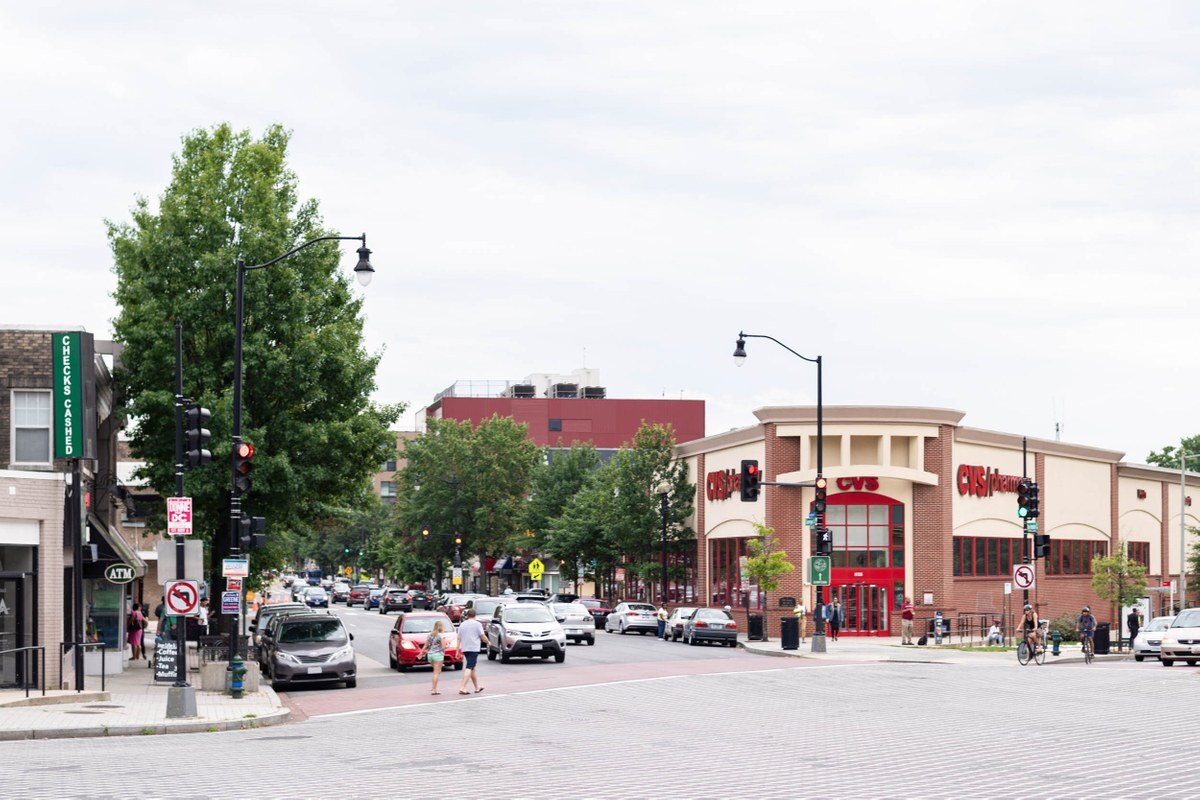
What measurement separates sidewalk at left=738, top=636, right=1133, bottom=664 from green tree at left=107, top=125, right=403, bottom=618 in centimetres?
1440

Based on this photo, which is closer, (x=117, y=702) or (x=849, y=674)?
A: (x=117, y=702)

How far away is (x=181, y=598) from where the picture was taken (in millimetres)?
24438

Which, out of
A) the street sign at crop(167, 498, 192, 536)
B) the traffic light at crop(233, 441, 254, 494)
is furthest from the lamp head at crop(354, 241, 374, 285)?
the street sign at crop(167, 498, 192, 536)

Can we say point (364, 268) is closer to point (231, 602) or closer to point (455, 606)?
point (231, 602)

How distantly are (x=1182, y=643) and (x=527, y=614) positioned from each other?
17292mm

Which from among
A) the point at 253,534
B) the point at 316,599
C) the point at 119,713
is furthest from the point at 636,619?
the point at 119,713

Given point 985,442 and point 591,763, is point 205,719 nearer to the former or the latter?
point 591,763

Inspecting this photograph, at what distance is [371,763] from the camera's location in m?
17.2

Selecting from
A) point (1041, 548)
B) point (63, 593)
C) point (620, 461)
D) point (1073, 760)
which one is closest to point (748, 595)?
point (620, 461)

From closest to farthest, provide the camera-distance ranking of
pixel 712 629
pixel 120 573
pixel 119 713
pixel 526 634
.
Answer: pixel 119 713, pixel 120 573, pixel 526 634, pixel 712 629

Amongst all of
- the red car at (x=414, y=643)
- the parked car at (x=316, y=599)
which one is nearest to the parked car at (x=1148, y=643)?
the red car at (x=414, y=643)

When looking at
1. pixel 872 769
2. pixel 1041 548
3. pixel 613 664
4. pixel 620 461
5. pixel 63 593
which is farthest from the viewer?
pixel 620 461

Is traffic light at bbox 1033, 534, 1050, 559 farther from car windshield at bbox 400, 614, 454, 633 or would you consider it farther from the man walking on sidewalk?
car windshield at bbox 400, 614, 454, 633

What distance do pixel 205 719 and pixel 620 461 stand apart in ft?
159
